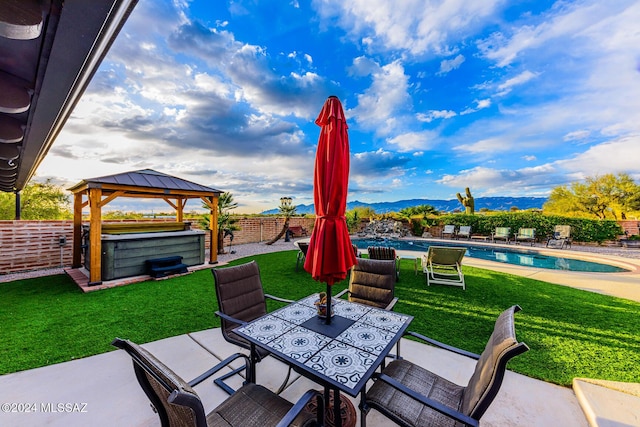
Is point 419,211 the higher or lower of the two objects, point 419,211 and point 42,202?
the lower

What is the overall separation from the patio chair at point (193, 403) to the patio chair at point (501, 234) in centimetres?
1669

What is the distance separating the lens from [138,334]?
3.26 metres

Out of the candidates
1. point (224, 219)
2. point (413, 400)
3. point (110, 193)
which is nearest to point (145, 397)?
point (413, 400)

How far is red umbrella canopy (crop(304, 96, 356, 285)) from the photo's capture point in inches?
76.0

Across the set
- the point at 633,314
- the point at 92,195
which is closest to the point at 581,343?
the point at 633,314

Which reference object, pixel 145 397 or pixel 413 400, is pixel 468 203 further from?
pixel 145 397

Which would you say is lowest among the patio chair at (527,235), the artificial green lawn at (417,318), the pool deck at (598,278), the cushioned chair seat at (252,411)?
the artificial green lawn at (417,318)

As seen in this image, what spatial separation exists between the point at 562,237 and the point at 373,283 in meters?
15.6

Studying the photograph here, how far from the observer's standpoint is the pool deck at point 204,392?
1.91 m

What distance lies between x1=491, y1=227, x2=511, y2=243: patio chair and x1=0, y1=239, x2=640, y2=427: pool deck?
46.5 ft

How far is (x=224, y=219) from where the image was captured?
9.98m

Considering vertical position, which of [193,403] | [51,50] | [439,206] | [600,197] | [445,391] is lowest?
[445,391]

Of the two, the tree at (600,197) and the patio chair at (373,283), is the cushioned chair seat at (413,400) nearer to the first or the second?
the patio chair at (373,283)

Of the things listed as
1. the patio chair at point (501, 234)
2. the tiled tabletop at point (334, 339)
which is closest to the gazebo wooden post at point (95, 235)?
the tiled tabletop at point (334, 339)
